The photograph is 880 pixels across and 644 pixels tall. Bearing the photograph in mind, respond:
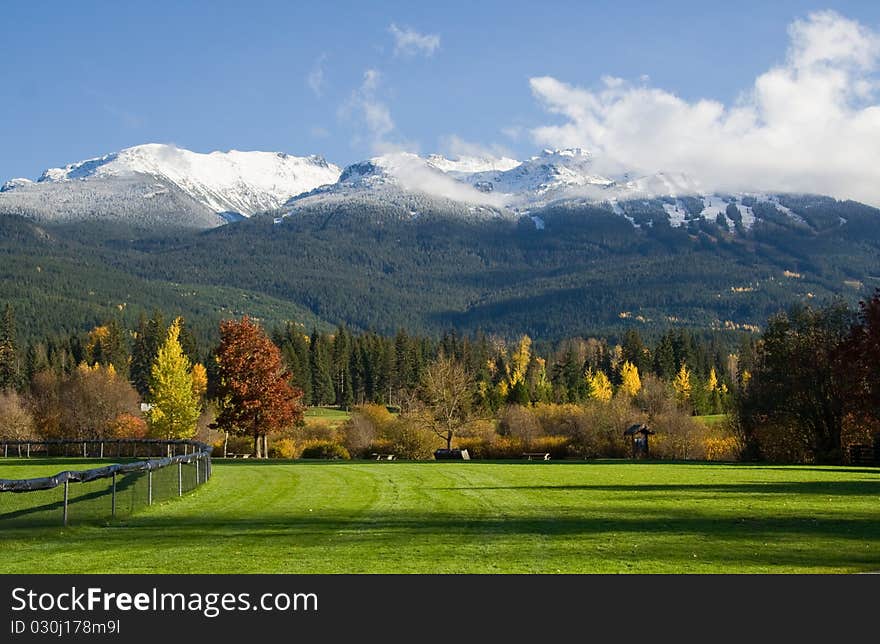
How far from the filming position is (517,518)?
71.2 feet

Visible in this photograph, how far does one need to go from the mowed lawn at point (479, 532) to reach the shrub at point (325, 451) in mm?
40550

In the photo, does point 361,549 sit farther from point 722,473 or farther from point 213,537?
point 722,473

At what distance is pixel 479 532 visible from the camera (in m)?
19.1

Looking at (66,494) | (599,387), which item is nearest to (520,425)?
(599,387)

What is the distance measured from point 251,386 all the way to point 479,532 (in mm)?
53546

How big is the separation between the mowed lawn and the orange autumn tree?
37897mm

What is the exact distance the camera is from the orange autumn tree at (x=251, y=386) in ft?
230

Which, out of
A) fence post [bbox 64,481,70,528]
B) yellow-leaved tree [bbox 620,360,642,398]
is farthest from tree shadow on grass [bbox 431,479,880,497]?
yellow-leaved tree [bbox 620,360,642,398]

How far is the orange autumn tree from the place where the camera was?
70.2 m

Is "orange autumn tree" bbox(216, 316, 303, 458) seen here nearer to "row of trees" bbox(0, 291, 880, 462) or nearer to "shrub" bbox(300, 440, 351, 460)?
"row of trees" bbox(0, 291, 880, 462)

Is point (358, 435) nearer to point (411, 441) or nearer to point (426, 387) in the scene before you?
point (411, 441)

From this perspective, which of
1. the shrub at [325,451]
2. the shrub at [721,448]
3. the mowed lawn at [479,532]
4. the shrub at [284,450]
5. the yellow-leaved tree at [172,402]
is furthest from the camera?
the yellow-leaved tree at [172,402]

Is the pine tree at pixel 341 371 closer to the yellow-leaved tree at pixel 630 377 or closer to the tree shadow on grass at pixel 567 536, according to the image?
the yellow-leaved tree at pixel 630 377

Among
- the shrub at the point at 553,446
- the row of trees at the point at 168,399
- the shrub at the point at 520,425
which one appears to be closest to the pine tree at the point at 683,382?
the shrub at the point at 520,425
